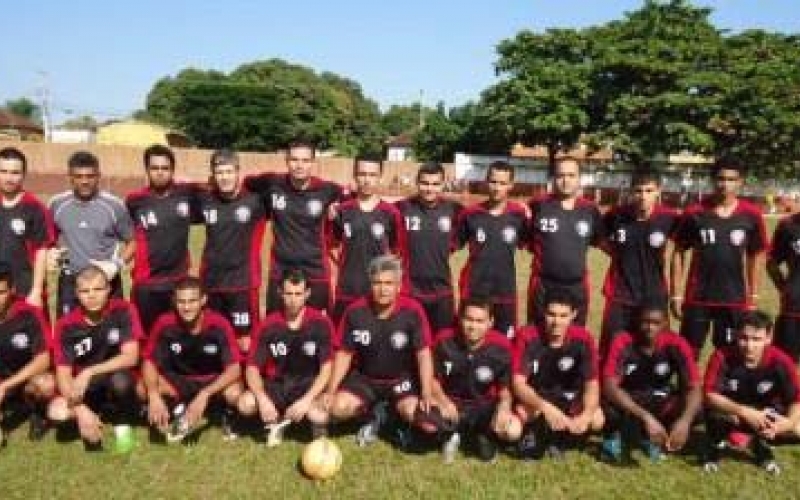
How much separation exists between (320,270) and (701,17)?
3721 centimetres

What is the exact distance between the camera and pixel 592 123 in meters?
39.3

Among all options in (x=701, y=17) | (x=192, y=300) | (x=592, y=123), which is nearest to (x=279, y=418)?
(x=192, y=300)

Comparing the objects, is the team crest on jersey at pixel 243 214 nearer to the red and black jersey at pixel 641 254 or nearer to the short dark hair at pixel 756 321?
the red and black jersey at pixel 641 254

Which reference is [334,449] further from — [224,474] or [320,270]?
[320,270]

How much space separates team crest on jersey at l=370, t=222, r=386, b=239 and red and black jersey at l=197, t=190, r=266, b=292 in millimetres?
928

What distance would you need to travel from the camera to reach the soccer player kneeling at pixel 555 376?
5965 mm

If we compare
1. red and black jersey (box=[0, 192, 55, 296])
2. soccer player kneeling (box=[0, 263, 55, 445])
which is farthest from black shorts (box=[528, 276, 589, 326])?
red and black jersey (box=[0, 192, 55, 296])

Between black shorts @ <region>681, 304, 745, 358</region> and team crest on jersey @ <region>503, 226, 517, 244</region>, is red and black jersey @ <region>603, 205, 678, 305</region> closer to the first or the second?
black shorts @ <region>681, 304, 745, 358</region>

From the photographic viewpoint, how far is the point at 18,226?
6609 millimetres

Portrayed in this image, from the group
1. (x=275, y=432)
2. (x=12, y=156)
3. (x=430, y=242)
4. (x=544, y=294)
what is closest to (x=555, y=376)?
(x=544, y=294)

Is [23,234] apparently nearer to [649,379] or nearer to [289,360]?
[289,360]

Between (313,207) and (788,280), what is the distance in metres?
3.76

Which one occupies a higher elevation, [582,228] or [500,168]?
[500,168]

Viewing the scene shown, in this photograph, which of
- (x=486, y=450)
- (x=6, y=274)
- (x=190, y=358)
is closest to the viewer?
(x=486, y=450)
